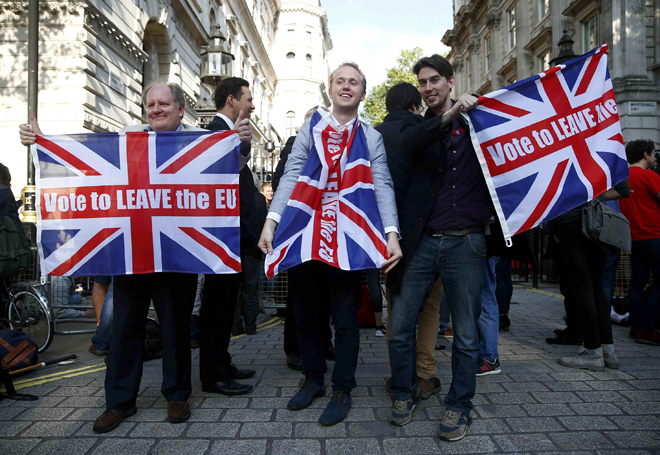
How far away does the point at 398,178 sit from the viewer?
3.34 m

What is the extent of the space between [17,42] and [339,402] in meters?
11.5

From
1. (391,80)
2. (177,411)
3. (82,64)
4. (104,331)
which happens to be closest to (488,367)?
(177,411)

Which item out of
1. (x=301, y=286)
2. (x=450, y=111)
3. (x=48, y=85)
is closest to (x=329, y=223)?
(x=301, y=286)

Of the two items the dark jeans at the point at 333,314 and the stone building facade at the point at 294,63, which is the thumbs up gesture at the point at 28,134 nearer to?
the dark jeans at the point at 333,314

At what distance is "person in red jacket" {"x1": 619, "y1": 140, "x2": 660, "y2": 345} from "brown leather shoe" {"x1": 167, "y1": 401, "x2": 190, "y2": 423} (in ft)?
15.4

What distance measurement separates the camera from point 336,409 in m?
3.18

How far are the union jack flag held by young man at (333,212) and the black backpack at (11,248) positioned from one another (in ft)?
10.1

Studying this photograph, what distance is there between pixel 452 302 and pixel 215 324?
1.78 m

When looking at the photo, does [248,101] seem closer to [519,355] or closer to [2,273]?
[2,273]

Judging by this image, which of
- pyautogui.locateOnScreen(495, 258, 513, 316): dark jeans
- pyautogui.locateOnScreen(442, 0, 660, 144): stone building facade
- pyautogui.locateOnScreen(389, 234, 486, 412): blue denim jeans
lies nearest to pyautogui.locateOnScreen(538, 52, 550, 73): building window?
pyautogui.locateOnScreen(442, 0, 660, 144): stone building facade

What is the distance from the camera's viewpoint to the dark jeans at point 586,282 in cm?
421

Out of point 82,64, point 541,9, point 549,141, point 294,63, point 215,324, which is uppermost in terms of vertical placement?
point 294,63

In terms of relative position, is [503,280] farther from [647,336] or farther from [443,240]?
[443,240]

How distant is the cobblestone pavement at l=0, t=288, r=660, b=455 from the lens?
9.09 ft
